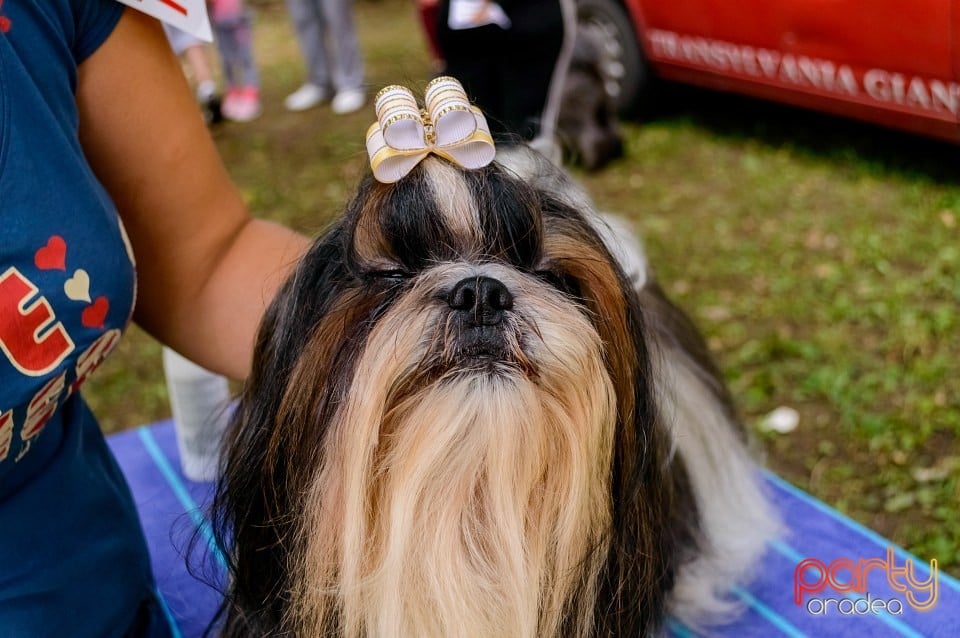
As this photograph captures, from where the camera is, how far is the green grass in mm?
3209

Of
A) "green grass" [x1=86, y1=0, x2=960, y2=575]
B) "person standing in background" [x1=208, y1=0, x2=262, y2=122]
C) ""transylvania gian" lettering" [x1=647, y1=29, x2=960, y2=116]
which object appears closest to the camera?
"green grass" [x1=86, y1=0, x2=960, y2=575]

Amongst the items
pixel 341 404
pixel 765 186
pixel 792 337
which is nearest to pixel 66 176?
pixel 341 404

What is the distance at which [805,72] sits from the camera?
492 cm

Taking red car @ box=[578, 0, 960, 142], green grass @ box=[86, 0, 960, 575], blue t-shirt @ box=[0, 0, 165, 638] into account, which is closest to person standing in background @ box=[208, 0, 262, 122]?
green grass @ box=[86, 0, 960, 575]

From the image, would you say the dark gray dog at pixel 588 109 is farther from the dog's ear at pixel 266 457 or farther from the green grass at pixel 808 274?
the dog's ear at pixel 266 457

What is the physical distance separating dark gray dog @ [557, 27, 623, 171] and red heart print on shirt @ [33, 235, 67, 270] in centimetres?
443

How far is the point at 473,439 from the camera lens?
4.36 feet

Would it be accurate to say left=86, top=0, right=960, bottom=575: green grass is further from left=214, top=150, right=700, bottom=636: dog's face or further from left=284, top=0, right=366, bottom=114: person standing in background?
left=284, top=0, right=366, bottom=114: person standing in background

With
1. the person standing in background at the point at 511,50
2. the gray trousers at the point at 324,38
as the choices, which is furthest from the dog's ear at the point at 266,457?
the gray trousers at the point at 324,38

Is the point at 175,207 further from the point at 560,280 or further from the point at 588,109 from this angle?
the point at 588,109

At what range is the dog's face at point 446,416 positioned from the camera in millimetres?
1313

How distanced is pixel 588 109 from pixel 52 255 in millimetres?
4689

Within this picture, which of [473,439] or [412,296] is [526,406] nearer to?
[473,439]

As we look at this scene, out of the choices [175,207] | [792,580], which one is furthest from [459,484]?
[792,580]
